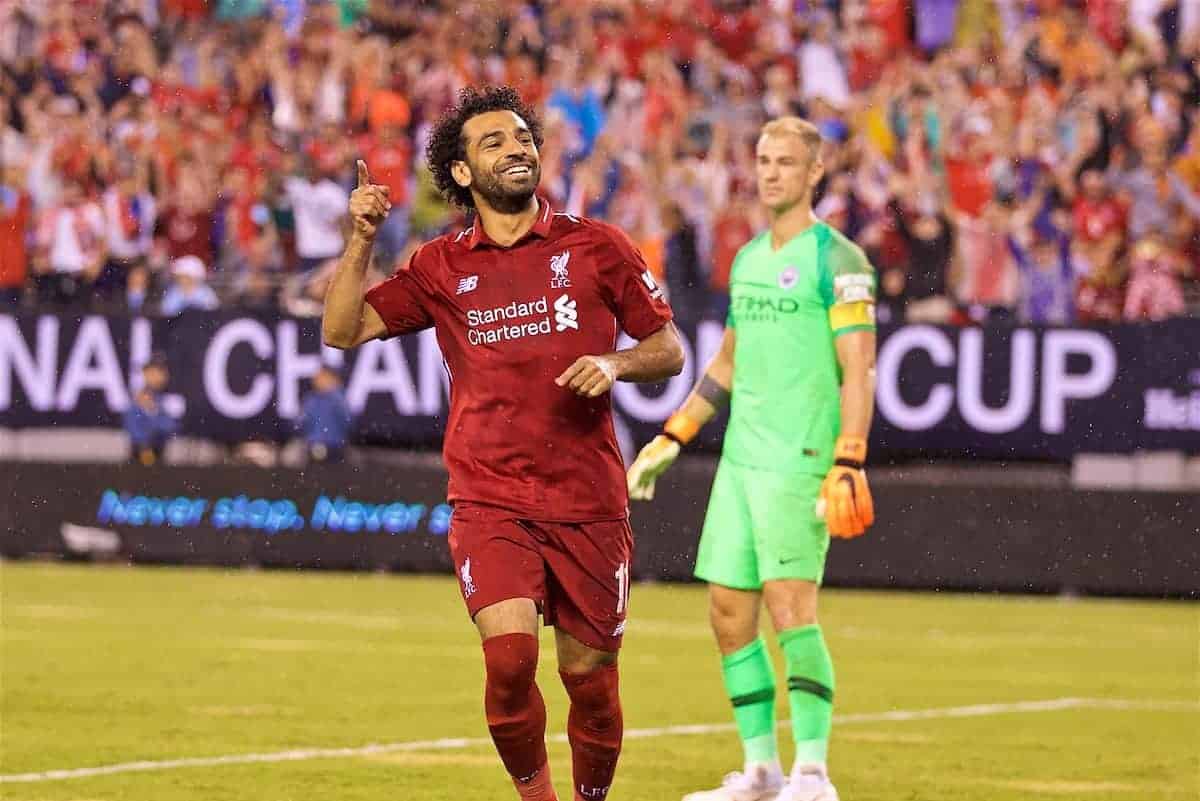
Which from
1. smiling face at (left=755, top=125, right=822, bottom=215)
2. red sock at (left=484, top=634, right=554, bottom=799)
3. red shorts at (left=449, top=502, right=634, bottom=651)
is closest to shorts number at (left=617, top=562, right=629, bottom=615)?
red shorts at (left=449, top=502, right=634, bottom=651)

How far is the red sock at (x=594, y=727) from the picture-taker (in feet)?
23.1

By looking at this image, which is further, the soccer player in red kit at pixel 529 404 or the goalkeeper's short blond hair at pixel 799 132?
the goalkeeper's short blond hair at pixel 799 132

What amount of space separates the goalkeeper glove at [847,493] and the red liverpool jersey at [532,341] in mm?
1158

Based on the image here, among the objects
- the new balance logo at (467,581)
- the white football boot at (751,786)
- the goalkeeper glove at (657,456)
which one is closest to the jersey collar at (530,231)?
the new balance logo at (467,581)

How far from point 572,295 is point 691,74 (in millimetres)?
14496

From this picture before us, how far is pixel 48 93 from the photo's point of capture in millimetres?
22641

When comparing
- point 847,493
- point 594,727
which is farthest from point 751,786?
point 594,727

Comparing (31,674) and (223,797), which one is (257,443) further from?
(223,797)

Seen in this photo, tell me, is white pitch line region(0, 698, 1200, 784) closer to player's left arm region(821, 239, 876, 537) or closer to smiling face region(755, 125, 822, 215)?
player's left arm region(821, 239, 876, 537)

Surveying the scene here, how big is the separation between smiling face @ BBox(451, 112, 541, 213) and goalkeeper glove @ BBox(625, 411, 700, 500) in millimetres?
1568

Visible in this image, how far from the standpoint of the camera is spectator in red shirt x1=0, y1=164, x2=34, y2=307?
20.2 m

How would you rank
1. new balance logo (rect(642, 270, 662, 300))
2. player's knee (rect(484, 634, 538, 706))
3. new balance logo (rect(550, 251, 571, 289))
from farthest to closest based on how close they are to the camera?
new balance logo (rect(642, 270, 662, 300)) < new balance logo (rect(550, 251, 571, 289)) < player's knee (rect(484, 634, 538, 706))

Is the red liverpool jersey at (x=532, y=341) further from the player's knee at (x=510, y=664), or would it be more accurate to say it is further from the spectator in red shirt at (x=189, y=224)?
the spectator in red shirt at (x=189, y=224)

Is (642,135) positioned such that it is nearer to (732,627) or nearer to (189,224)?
(189,224)
